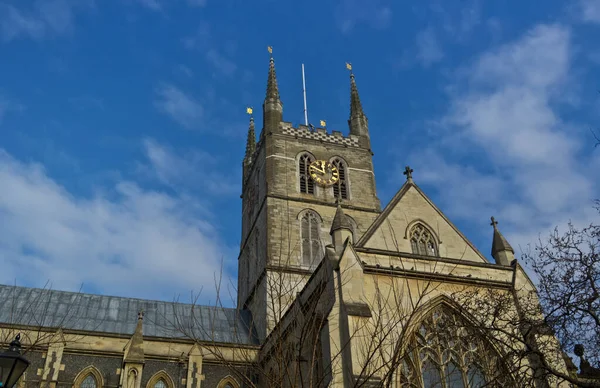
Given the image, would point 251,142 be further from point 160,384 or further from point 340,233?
point 340,233

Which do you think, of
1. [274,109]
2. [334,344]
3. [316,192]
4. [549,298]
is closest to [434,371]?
[334,344]

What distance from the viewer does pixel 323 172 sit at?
33906 millimetres

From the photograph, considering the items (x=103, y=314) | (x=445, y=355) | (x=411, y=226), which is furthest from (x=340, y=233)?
(x=103, y=314)

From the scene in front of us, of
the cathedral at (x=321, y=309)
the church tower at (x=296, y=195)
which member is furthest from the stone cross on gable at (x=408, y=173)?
the church tower at (x=296, y=195)

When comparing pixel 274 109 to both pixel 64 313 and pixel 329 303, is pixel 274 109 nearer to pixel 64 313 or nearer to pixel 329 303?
pixel 64 313

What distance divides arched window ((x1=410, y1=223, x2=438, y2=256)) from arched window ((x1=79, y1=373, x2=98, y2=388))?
13.9m

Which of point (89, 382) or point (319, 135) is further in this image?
point (319, 135)

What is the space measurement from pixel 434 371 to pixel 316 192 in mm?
17775

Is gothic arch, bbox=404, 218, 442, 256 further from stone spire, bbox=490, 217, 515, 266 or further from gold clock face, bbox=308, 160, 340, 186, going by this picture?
gold clock face, bbox=308, 160, 340, 186

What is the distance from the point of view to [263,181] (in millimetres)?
33406

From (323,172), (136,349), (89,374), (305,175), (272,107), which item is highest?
(272,107)

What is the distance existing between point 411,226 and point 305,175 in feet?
46.5

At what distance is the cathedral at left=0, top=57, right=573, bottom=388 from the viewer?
12984 mm

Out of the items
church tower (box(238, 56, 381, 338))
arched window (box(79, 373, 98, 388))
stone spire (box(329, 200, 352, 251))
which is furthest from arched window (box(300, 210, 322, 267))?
stone spire (box(329, 200, 352, 251))
